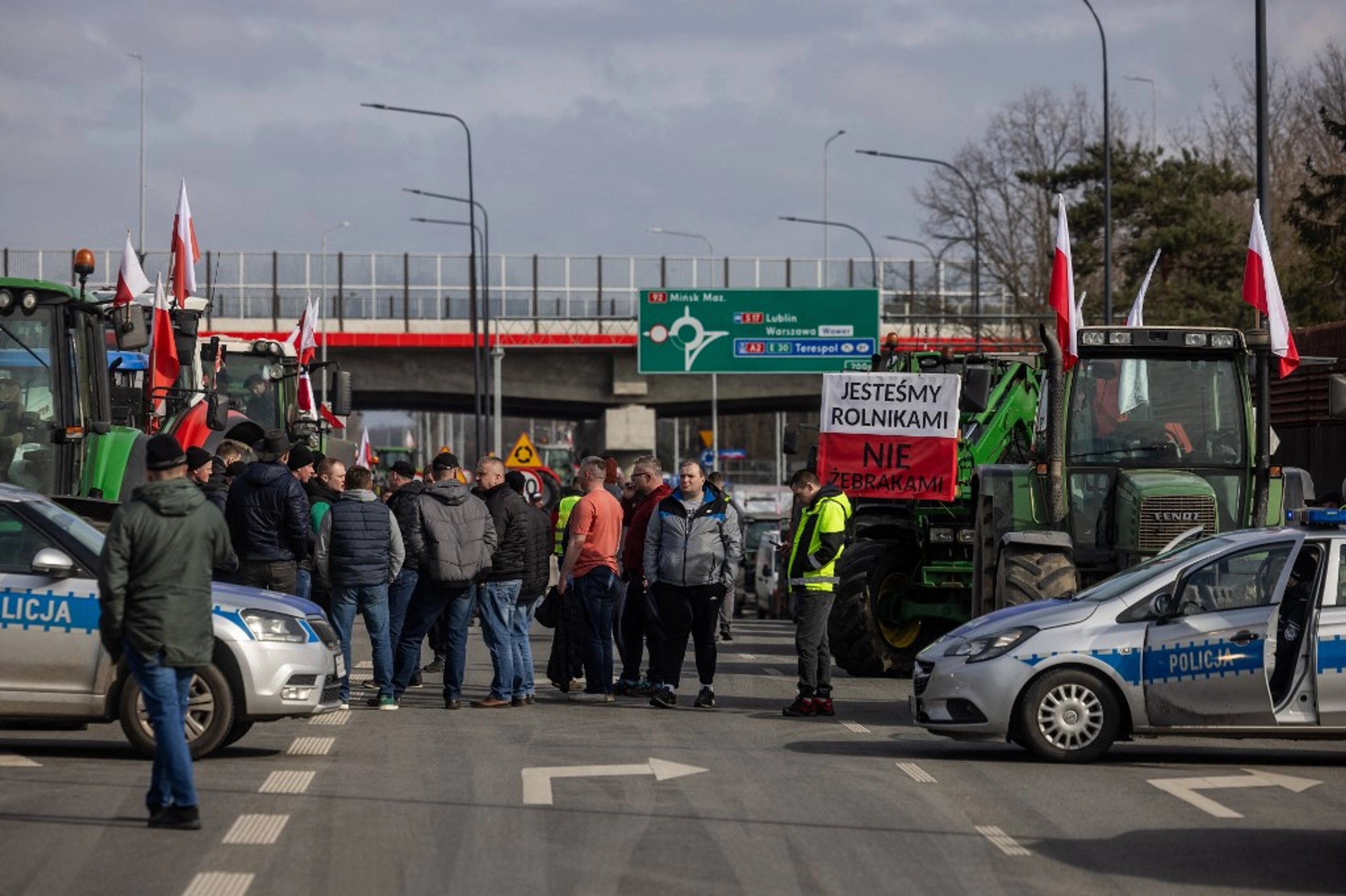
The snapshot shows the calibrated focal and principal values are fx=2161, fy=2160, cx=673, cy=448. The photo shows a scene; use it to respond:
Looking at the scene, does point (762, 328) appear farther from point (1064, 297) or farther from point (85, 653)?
point (85, 653)

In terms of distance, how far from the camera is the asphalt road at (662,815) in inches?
353

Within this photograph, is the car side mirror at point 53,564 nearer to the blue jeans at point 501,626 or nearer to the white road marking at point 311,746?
the white road marking at point 311,746

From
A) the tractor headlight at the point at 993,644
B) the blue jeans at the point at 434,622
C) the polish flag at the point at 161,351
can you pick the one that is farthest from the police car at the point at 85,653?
the polish flag at the point at 161,351

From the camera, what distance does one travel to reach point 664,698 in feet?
54.6

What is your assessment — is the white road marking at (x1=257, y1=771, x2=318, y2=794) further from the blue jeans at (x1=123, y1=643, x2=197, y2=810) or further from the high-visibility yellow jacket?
the high-visibility yellow jacket

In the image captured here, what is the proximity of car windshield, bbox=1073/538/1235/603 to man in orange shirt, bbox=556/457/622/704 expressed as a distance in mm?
4578

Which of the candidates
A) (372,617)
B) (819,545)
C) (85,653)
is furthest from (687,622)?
(85,653)

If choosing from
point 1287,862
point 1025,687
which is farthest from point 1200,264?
point 1287,862

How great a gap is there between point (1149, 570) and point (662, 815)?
168 inches

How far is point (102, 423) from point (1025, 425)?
905cm

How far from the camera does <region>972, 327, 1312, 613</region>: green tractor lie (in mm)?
17234

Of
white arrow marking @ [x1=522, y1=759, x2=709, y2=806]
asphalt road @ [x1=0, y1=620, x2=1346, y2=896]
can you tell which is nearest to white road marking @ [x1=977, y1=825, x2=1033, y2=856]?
asphalt road @ [x1=0, y1=620, x2=1346, y2=896]

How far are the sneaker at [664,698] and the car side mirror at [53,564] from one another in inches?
220

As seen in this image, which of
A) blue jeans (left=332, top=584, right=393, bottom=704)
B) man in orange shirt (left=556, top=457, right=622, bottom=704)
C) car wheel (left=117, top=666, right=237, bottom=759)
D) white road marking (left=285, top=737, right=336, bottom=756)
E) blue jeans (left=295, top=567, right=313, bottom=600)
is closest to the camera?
car wheel (left=117, top=666, right=237, bottom=759)
